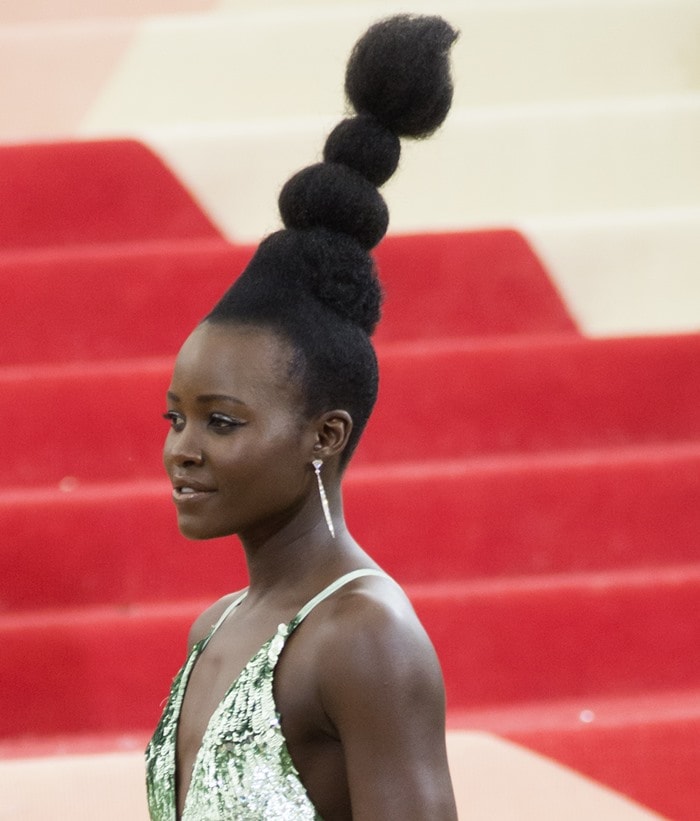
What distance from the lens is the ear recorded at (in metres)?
1.09

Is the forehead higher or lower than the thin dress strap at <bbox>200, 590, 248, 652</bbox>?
higher

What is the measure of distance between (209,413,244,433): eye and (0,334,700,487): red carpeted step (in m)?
1.46

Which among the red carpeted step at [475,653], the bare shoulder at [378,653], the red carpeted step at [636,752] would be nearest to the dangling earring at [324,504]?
the bare shoulder at [378,653]

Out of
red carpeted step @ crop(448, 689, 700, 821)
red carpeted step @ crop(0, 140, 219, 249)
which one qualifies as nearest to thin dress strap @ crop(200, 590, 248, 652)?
red carpeted step @ crop(448, 689, 700, 821)

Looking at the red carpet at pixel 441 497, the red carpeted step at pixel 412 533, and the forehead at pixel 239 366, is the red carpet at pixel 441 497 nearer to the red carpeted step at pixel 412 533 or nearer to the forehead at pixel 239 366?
the red carpeted step at pixel 412 533

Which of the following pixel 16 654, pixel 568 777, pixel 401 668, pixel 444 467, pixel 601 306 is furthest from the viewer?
pixel 601 306

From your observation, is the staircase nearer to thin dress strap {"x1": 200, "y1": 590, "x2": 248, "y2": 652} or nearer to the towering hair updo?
thin dress strap {"x1": 200, "y1": 590, "x2": 248, "y2": 652}

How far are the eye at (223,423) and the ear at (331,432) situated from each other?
0.07m

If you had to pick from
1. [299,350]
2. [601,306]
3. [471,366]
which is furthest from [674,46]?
[299,350]

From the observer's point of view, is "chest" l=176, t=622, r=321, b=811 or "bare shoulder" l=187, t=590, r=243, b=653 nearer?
"chest" l=176, t=622, r=321, b=811

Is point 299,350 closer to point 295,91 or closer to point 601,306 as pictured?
point 601,306

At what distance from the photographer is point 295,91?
3199 millimetres

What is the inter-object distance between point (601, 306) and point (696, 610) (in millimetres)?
741

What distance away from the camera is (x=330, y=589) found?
1.05 metres
